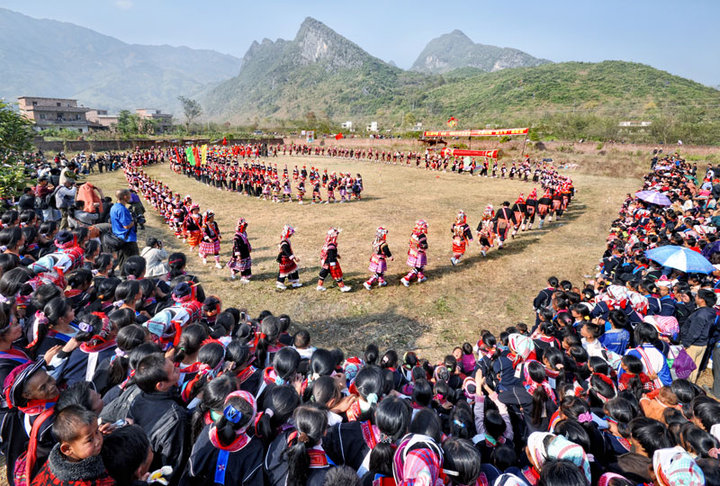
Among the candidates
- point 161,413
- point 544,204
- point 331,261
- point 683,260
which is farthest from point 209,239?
point 544,204

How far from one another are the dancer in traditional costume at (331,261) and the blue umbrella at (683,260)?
241 inches

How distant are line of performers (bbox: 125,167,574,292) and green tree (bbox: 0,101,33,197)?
384cm

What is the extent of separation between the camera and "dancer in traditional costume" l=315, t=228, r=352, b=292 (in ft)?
26.5

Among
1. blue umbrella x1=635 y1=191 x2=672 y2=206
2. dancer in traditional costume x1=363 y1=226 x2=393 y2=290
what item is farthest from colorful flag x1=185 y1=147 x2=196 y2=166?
blue umbrella x1=635 y1=191 x2=672 y2=206

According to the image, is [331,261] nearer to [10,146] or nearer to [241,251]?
[241,251]

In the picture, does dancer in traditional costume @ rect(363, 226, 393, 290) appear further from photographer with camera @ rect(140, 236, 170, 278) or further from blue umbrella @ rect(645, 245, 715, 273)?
blue umbrella @ rect(645, 245, 715, 273)

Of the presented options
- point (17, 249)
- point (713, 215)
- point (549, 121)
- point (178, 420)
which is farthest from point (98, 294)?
point (549, 121)

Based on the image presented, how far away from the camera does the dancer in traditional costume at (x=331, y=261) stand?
8.08 metres

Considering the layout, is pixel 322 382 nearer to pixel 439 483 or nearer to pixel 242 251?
pixel 439 483

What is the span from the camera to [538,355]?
3.82 meters

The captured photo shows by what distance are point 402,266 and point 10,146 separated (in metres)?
11.0

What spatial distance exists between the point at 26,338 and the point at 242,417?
3205 millimetres

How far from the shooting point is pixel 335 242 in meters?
8.13

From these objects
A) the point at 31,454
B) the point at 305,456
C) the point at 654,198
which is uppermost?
the point at 654,198
